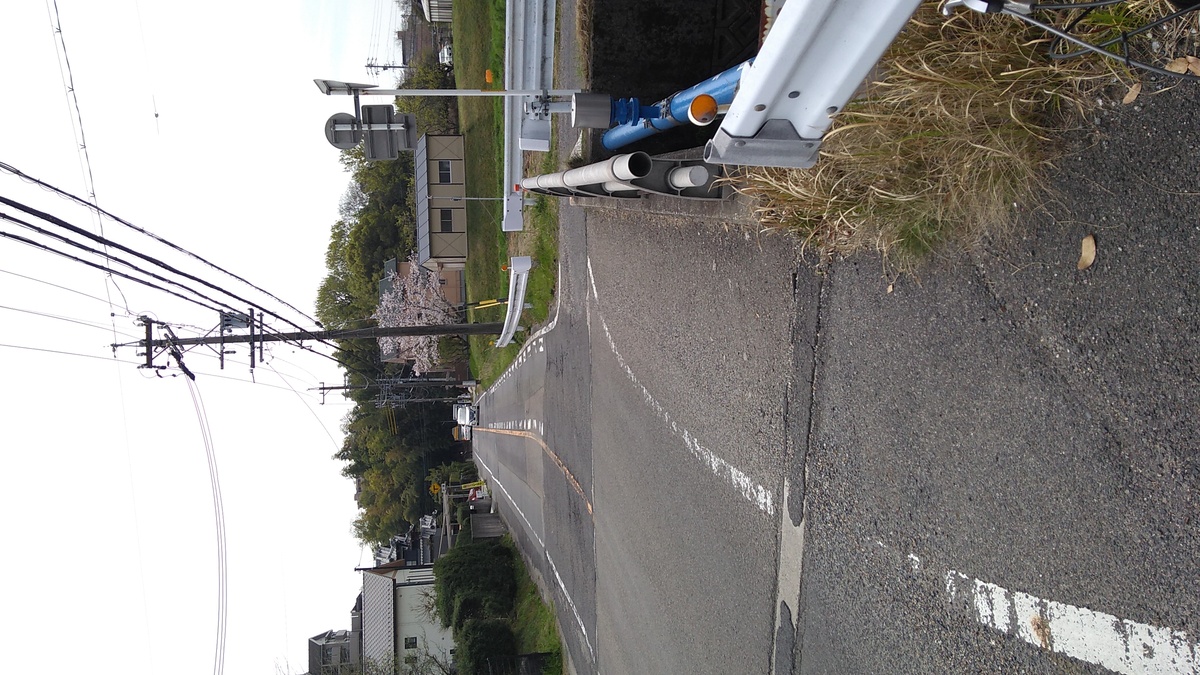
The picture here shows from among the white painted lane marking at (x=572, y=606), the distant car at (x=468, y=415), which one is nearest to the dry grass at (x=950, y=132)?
the white painted lane marking at (x=572, y=606)

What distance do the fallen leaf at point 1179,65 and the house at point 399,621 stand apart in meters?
32.7

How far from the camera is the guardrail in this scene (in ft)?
51.1

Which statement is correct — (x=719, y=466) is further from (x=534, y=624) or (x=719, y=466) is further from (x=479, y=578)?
(x=479, y=578)

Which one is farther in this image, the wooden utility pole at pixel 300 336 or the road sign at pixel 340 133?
the wooden utility pole at pixel 300 336

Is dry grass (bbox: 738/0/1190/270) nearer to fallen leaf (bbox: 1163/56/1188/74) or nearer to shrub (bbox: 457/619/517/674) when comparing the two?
fallen leaf (bbox: 1163/56/1188/74)

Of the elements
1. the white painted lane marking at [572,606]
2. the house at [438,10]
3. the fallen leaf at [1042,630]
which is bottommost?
the white painted lane marking at [572,606]

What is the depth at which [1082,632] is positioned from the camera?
3111 mm

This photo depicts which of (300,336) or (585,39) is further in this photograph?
(300,336)

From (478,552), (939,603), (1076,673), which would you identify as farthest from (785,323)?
(478,552)

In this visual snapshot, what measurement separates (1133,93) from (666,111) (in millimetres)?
3748

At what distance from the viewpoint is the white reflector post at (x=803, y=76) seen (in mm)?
2512

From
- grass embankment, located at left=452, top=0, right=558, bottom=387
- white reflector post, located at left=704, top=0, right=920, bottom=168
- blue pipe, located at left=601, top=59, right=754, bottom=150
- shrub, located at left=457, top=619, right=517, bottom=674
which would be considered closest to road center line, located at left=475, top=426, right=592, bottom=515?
grass embankment, located at left=452, top=0, right=558, bottom=387

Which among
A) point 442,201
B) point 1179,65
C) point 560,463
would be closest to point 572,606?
point 560,463

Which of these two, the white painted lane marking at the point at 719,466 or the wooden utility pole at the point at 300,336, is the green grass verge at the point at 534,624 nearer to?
the wooden utility pole at the point at 300,336
